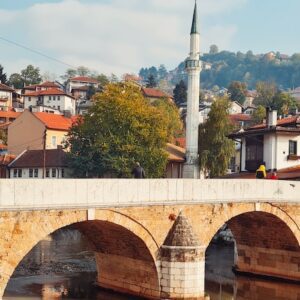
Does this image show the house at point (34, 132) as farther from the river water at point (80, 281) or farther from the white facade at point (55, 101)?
the white facade at point (55, 101)

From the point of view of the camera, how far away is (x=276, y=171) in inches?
1342

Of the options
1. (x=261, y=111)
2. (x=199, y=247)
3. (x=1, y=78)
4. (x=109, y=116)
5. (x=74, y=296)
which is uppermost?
(x=1, y=78)

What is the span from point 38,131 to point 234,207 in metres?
39.3

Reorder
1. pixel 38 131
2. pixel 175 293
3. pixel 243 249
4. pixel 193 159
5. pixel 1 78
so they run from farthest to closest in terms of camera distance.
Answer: pixel 1 78 → pixel 38 131 → pixel 193 159 → pixel 243 249 → pixel 175 293

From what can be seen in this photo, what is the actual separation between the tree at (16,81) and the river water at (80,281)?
8820 centimetres

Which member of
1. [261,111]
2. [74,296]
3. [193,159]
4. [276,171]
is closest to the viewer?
[74,296]

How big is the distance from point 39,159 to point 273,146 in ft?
86.7

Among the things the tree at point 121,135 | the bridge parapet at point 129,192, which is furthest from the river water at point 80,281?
the tree at point 121,135

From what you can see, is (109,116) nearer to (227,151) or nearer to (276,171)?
(227,151)

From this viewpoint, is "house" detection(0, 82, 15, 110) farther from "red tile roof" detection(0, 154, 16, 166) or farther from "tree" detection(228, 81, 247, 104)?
"tree" detection(228, 81, 247, 104)

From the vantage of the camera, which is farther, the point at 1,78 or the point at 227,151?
the point at 1,78

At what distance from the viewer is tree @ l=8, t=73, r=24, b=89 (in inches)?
4637

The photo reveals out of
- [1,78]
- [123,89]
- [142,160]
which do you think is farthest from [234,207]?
[1,78]

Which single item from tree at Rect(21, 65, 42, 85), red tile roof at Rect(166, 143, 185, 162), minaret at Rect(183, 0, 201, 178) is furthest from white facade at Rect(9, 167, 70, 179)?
tree at Rect(21, 65, 42, 85)
